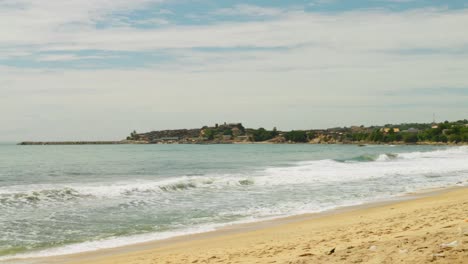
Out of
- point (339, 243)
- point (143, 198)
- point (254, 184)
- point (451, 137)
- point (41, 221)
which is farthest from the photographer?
point (451, 137)

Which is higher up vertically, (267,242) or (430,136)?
Answer: (430,136)

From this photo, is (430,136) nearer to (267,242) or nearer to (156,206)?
(156,206)

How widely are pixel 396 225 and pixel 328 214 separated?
417 cm

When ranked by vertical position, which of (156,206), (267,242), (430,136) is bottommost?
(156,206)

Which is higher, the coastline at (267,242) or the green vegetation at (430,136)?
the green vegetation at (430,136)

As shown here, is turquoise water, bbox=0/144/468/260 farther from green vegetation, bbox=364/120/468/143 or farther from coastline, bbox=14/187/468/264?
green vegetation, bbox=364/120/468/143

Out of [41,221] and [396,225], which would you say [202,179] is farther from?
[396,225]

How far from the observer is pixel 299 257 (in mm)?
7758

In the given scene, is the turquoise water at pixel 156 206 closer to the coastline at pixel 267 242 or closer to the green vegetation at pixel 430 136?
the coastline at pixel 267 242

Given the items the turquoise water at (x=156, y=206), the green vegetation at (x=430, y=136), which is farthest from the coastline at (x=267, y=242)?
the green vegetation at (x=430, y=136)

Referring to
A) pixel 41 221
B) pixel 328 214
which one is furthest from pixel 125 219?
pixel 328 214

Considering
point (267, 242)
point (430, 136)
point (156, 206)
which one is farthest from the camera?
point (430, 136)

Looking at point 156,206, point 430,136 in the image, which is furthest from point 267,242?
point 430,136

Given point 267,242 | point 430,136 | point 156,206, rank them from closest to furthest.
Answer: point 267,242 → point 156,206 → point 430,136
